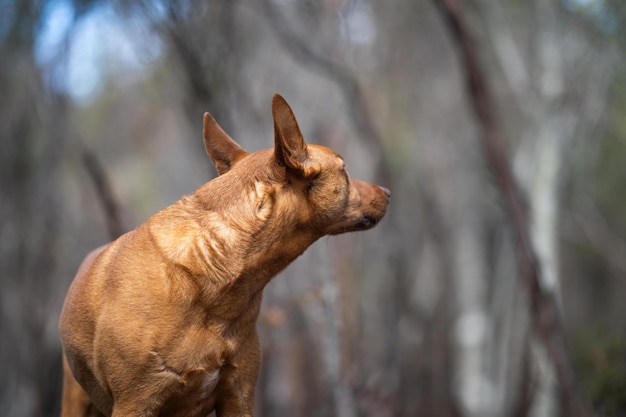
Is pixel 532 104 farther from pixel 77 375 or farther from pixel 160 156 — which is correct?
pixel 160 156

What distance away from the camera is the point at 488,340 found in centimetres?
1770

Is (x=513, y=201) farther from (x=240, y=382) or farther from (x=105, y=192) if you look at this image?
(x=240, y=382)

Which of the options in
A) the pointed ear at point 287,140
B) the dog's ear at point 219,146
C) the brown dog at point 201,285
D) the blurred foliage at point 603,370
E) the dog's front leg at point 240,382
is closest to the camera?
the brown dog at point 201,285

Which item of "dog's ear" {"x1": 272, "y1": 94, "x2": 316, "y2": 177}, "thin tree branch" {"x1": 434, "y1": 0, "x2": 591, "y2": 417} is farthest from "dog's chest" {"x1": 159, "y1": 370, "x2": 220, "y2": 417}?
"thin tree branch" {"x1": 434, "y1": 0, "x2": 591, "y2": 417}

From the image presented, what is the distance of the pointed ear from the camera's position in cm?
390

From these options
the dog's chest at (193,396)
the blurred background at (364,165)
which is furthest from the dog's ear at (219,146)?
the blurred background at (364,165)

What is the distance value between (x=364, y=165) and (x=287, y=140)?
14200 mm

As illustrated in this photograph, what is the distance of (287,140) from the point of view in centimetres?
405

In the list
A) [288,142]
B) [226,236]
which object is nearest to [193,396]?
[226,236]

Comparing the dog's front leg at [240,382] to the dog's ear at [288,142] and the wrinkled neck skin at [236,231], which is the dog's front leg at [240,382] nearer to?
the wrinkled neck skin at [236,231]

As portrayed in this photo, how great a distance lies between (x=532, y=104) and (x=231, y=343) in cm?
1034

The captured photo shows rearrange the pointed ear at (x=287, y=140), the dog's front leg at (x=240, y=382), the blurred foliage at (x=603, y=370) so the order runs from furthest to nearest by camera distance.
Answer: the blurred foliage at (x=603, y=370), the dog's front leg at (x=240, y=382), the pointed ear at (x=287, y=140)

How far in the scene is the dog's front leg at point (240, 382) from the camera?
4012mm

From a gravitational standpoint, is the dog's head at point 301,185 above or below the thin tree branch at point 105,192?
above
